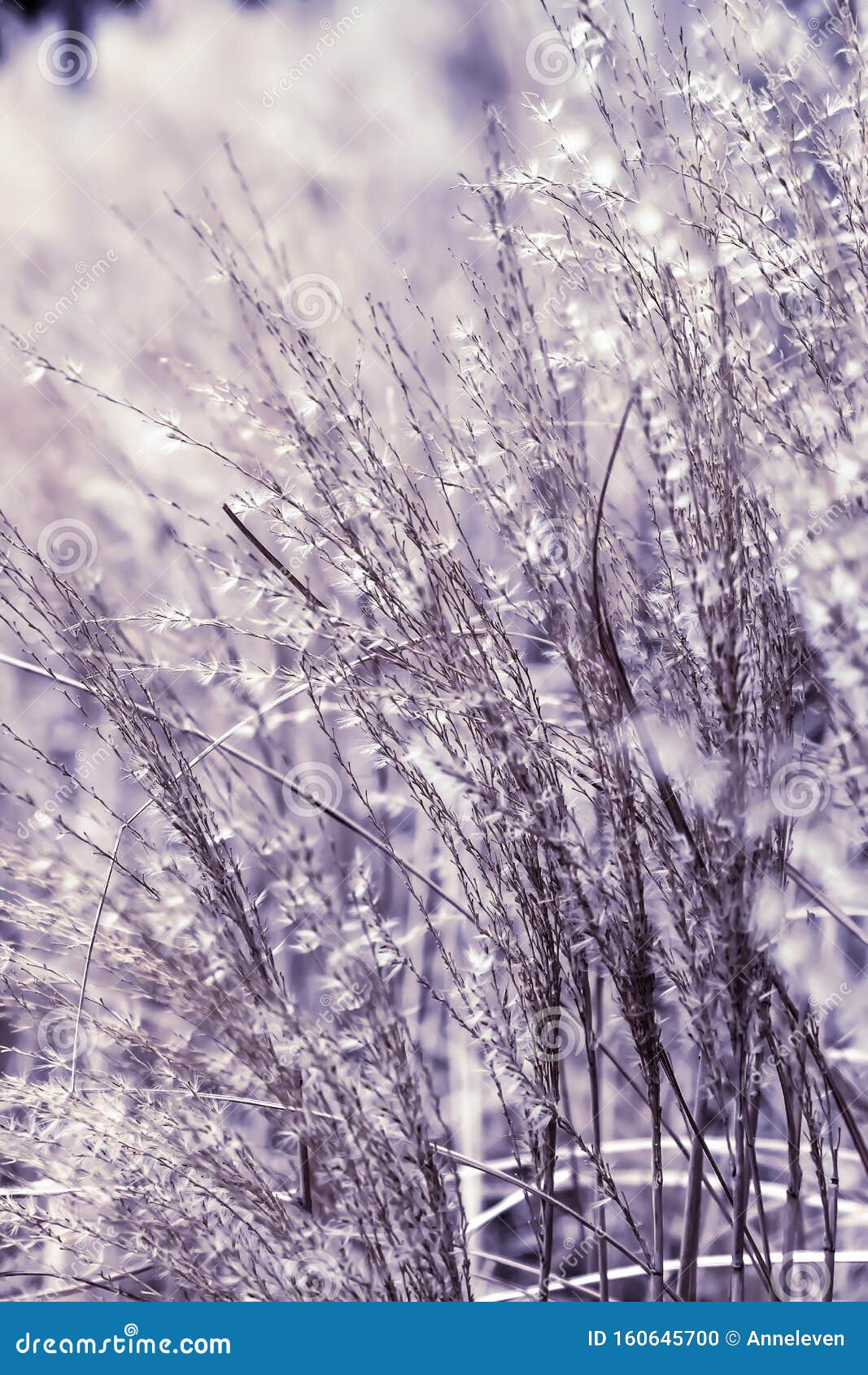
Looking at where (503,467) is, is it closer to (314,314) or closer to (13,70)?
(314,314)

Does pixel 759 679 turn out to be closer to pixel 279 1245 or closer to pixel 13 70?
pixel 279 1245

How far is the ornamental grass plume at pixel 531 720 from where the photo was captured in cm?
50

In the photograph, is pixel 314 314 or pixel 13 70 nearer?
pixel 314 314

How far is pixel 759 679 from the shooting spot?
557 millimetres

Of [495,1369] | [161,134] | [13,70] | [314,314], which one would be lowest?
[495,1369]

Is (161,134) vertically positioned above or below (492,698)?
above

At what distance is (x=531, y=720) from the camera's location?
1.81ft

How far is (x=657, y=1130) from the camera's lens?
0.59 m

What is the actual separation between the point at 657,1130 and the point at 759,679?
300 millimetres

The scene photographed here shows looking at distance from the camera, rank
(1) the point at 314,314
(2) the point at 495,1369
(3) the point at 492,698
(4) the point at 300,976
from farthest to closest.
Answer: (4) the point at 300,976 < (1) the point at 314,314 < (2) the point at 495,1369 < (3) the point at 492,698

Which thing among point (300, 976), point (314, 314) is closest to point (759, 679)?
point (314, 314)

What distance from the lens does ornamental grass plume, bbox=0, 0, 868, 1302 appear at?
50 cm

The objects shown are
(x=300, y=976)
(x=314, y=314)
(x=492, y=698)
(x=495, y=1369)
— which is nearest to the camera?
(x=492, y=698)

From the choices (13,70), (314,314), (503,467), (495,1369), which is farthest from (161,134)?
(495,1369)
